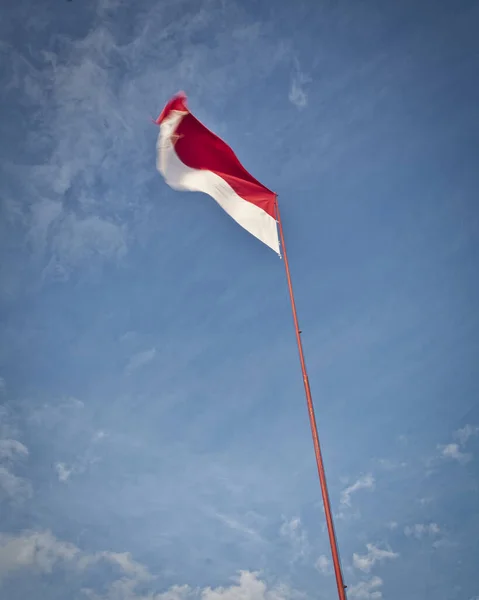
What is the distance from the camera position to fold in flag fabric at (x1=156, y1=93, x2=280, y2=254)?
17531 mm

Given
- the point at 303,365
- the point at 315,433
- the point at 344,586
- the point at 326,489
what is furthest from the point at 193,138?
the point at 344,586

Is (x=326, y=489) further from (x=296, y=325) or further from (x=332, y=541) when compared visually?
(x=296, y=325)

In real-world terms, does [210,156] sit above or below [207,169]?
above

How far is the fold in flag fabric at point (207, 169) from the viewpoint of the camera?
690 inches

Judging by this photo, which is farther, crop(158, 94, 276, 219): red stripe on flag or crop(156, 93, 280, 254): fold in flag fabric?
crop(158, 94, 276, 219): red stripe on flag

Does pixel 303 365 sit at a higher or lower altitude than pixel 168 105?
lower

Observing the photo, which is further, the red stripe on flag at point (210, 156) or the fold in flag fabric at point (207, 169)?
the red stripe on flag at point (210, 156)

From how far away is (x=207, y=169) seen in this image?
59.3 ft

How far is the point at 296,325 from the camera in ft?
43.4

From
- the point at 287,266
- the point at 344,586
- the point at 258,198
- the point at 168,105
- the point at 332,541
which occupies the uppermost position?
the point at 168,105

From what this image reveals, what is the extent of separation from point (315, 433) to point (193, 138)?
490 inches

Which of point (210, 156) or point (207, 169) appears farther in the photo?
point (210, 156)

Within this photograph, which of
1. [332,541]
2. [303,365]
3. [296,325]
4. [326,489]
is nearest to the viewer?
[332,541]

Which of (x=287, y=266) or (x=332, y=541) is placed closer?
(x=332, y=541)
